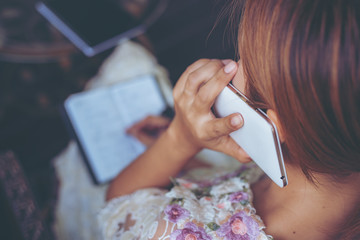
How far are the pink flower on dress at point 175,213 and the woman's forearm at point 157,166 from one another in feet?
0.55

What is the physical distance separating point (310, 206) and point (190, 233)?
0.76 feet

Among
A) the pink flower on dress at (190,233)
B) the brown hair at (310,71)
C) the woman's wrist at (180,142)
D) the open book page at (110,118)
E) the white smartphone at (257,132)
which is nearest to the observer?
the brown hair at (310,71)

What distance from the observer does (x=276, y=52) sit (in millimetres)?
382

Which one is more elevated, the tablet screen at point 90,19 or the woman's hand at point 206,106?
the tablet screen at point 90,19

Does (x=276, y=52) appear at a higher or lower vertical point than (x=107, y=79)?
higher

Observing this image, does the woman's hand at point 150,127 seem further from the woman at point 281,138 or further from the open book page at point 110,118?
the woman at point 281,138

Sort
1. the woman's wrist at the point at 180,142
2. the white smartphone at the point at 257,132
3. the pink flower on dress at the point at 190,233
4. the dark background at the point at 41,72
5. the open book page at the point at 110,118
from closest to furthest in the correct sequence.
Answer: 1. the white smartphone at the point at 257,132
2. the pink flower on dress at the point at 190,233
3. the woman's wrist at the point at 180,142
4. the open book page at the point at 110,118
5. the dark background at the point at 41,72

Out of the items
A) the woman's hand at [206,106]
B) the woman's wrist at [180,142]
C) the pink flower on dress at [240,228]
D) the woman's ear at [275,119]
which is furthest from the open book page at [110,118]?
the woman's ear at [275,119]

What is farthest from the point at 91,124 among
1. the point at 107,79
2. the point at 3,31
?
the point at 3,31

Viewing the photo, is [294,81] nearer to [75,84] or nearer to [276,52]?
[276,52]

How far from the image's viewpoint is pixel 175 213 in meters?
0.60

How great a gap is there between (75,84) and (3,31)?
457 millimetres

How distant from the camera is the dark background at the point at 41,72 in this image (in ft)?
3.68

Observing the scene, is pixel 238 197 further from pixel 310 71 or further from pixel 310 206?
pixel 310 71
